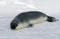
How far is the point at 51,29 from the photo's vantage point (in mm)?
5141

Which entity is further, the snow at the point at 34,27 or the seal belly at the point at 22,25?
the seal belly at the point at 22,25

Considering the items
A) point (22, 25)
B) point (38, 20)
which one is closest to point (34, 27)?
point (22, 25)

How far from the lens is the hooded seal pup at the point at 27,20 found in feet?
17.5

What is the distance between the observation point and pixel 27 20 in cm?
567

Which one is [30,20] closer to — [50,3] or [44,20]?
[44,20]

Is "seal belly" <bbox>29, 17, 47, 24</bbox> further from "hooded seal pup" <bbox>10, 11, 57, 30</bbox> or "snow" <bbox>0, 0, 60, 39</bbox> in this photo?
"snow" <bbox>0, 0, 60, 39</bbox>

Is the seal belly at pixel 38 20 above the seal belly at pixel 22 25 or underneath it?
above

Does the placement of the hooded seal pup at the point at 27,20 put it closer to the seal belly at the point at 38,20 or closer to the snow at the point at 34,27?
the seal belly at the point at 38,20

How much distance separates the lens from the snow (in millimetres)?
4582

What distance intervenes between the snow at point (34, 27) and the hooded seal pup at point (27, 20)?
17 centimetres

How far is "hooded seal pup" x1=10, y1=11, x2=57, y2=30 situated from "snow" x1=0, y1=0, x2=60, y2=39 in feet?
0.57

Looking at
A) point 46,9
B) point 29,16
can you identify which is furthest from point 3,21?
point 46,9

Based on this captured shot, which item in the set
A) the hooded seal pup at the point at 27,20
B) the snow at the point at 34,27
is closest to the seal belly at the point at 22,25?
the hooded seal pup at the point at 27,20

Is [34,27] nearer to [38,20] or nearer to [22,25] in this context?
[22,25]
